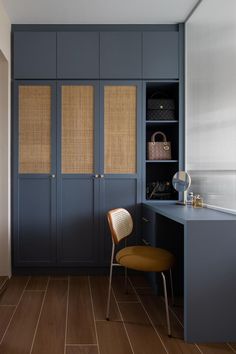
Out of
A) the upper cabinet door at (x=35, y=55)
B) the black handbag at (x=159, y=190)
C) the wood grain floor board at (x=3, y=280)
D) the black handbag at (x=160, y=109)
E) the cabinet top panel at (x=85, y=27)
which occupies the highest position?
the cabinet top panel at (x=85, y=27)

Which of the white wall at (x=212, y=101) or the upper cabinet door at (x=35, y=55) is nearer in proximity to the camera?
the white wall at (x=212, y=101)

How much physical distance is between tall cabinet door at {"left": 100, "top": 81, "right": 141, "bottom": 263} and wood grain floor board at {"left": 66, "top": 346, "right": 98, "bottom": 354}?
1352 mm

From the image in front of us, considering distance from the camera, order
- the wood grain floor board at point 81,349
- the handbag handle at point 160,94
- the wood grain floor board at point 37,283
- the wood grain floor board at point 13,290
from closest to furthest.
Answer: the wood grain floor board at point 81,349, the wood grain floor board at point 13,290, the wood grain floor board at point 37,283, the handbag handle at point 160,94

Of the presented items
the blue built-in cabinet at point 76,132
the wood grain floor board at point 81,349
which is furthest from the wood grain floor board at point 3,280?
the wood grain floor board at point 81,349

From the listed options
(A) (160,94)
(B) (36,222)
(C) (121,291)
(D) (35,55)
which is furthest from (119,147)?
(C) (121,291)

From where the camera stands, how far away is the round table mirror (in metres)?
2.98

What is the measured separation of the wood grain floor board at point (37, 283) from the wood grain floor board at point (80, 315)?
0.26 m

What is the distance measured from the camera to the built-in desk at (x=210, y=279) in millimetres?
1933

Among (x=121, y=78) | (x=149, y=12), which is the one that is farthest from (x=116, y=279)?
(x=149, y=12)

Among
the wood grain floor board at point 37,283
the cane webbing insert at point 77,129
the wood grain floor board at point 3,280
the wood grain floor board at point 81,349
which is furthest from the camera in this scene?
the cane webbing insert at point 77,129

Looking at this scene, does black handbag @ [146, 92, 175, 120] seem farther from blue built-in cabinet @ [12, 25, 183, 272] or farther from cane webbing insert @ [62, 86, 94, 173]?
cane webbing insert @ [62, 86, 94, 173]

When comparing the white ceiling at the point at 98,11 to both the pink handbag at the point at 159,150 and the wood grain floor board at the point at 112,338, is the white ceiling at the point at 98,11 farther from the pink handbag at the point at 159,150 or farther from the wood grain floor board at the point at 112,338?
the wood grain floor board at the point at 112,338

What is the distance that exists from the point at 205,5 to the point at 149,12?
0.56 meters

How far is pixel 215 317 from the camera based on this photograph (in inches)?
76.4
